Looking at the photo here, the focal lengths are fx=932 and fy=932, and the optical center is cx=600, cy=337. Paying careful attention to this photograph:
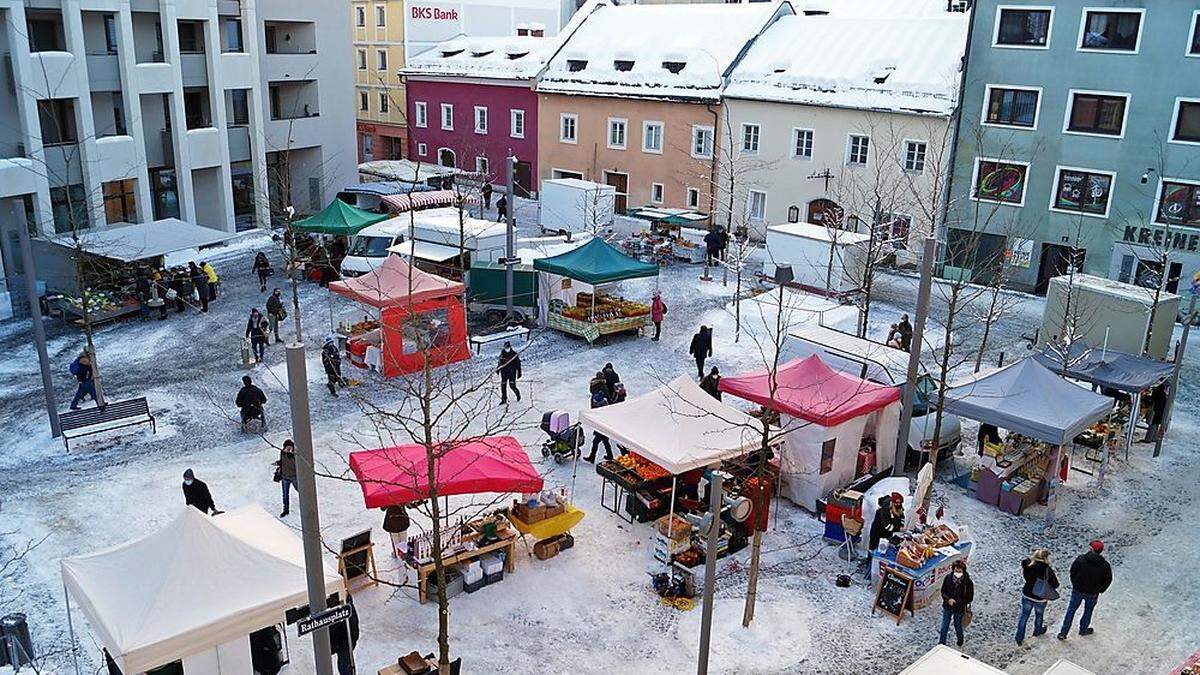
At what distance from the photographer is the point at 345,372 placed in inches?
891

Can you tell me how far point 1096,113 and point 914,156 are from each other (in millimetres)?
5917

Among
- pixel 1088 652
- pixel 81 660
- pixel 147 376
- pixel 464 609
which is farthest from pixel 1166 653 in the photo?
pixel 147 376

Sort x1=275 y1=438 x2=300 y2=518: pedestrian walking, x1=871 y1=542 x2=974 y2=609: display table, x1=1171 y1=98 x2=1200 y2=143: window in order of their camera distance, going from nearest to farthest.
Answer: x1=871 y1=542 x2=974 y2=609: display table
x1=275 y1=438 x2=300 y2=518: pedestrian walking
x1=1171 y1=98 x2=1200 y2=143: window

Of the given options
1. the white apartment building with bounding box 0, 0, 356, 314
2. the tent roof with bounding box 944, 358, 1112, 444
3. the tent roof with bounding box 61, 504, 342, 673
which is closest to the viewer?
the tent roof with bounding box 61, 504, 342, 673

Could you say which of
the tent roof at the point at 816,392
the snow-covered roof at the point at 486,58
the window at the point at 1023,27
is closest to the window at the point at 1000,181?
the window at the point at 1023,27

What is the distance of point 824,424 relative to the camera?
15.9m

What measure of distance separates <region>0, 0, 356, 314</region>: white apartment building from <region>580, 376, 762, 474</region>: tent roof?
52.8 ft

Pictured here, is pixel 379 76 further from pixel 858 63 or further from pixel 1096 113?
pixel 1096 113

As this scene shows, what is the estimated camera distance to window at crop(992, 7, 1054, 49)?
30.4 metres

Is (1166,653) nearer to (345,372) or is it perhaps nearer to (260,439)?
(260,439)

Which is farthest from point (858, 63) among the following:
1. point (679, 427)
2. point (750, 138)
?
point (679, 427)

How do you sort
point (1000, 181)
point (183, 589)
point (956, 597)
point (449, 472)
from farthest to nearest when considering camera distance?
point (1000, 181) → point (449, 472) → point (956, 597) → point (183, 589)

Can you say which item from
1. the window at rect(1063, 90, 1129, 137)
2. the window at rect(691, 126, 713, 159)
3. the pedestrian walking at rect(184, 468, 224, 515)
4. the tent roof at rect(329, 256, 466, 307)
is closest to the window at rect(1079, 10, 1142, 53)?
the window at rect(1063, 90, 1129, 137)

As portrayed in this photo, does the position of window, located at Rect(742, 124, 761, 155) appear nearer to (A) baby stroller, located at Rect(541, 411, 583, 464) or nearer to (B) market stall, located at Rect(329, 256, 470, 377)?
(B) market stall, located at Rect(329, 256, 470, 377)
